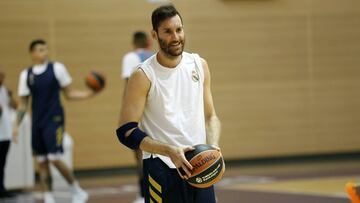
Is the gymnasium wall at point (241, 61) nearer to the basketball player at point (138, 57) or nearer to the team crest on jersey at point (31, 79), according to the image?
the team crest on jersey at point (31, 79)

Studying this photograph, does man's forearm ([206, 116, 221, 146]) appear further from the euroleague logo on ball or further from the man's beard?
the man's beard

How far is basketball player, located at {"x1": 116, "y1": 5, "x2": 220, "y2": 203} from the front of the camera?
470cm

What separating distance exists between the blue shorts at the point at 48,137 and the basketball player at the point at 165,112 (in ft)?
16.9

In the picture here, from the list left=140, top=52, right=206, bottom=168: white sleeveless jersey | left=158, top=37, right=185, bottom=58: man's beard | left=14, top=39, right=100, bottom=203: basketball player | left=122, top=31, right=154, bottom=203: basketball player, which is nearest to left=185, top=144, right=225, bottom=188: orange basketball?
left=140, top=52, right=206, bottom=168: white sleeveless jersey

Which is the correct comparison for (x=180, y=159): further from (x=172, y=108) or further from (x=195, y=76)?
(x=195, y=76)

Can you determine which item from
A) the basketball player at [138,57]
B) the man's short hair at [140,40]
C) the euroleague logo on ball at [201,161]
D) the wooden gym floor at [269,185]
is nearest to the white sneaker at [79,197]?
the wooden gym floor at [269,185]

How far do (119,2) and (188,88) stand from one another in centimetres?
927

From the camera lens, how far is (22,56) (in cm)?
1348

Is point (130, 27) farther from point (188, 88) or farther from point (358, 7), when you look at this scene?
point (188, 88)

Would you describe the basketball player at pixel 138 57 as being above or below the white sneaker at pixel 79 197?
above

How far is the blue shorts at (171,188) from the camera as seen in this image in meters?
4.78

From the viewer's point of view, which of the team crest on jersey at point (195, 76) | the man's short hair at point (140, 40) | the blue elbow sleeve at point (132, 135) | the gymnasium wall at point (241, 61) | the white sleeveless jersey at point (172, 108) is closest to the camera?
the blue elbow sleeve at point (132, 135)

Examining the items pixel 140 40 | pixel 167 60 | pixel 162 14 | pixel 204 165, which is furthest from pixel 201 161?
pixel 140 40

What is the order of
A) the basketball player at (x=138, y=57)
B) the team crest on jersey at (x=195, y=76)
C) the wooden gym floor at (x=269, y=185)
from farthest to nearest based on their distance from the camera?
1. the wooden gym floor at (x=269, y=185)
2. the basketball player at (x=138, y=57)
3. the team crest on jersey at (x=195, y=76)
